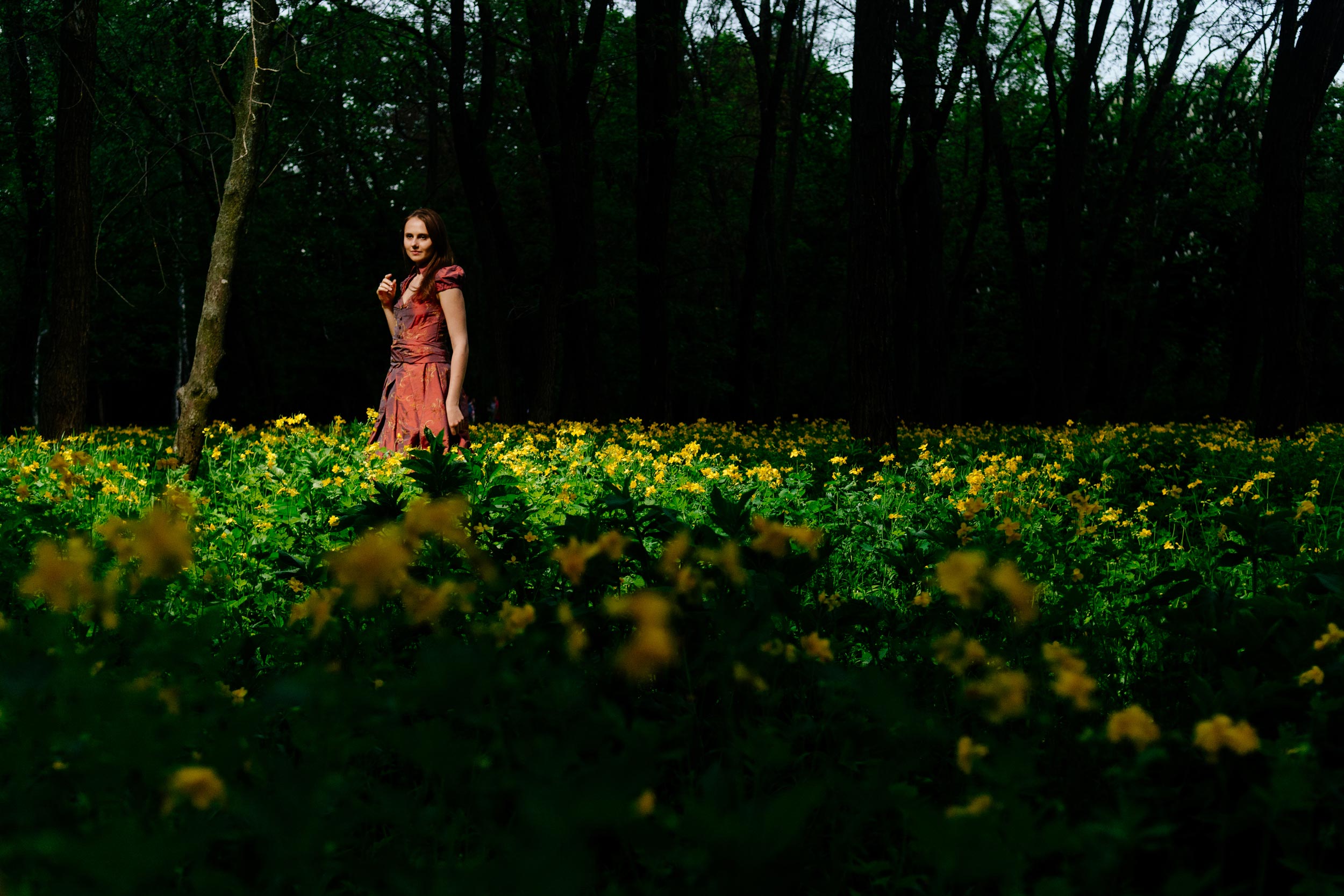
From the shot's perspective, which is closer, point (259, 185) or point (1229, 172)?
point (259, 185)

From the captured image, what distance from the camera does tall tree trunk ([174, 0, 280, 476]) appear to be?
23.7 ft

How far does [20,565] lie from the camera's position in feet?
13.3

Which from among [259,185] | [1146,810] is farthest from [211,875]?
Result: [259,185]

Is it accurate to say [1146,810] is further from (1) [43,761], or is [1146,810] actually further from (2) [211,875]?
(1) [43,761]

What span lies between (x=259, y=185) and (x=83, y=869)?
7.17 m

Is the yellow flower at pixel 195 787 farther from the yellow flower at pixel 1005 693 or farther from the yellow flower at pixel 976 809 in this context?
the yellow flower at pixel 1005 693

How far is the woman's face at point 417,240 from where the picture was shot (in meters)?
8.09

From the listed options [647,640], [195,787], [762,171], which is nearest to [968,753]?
[647,640]

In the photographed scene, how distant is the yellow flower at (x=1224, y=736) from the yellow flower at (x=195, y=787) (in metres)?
1.61

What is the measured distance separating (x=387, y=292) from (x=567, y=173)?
7812 millimetres

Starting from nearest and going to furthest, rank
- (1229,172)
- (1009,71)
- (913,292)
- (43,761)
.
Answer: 1. (43,761)
2. (913,292)
3. (1009,71)
4. (1229,172)

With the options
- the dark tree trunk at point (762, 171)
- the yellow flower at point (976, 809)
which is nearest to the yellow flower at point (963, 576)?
the yellow flower at point (976, 809)

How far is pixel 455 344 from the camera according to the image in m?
8.18

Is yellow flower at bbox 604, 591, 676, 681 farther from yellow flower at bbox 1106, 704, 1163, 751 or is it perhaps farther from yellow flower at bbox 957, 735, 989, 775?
yellow flower at bbox 1106, 704, 1163, 751
